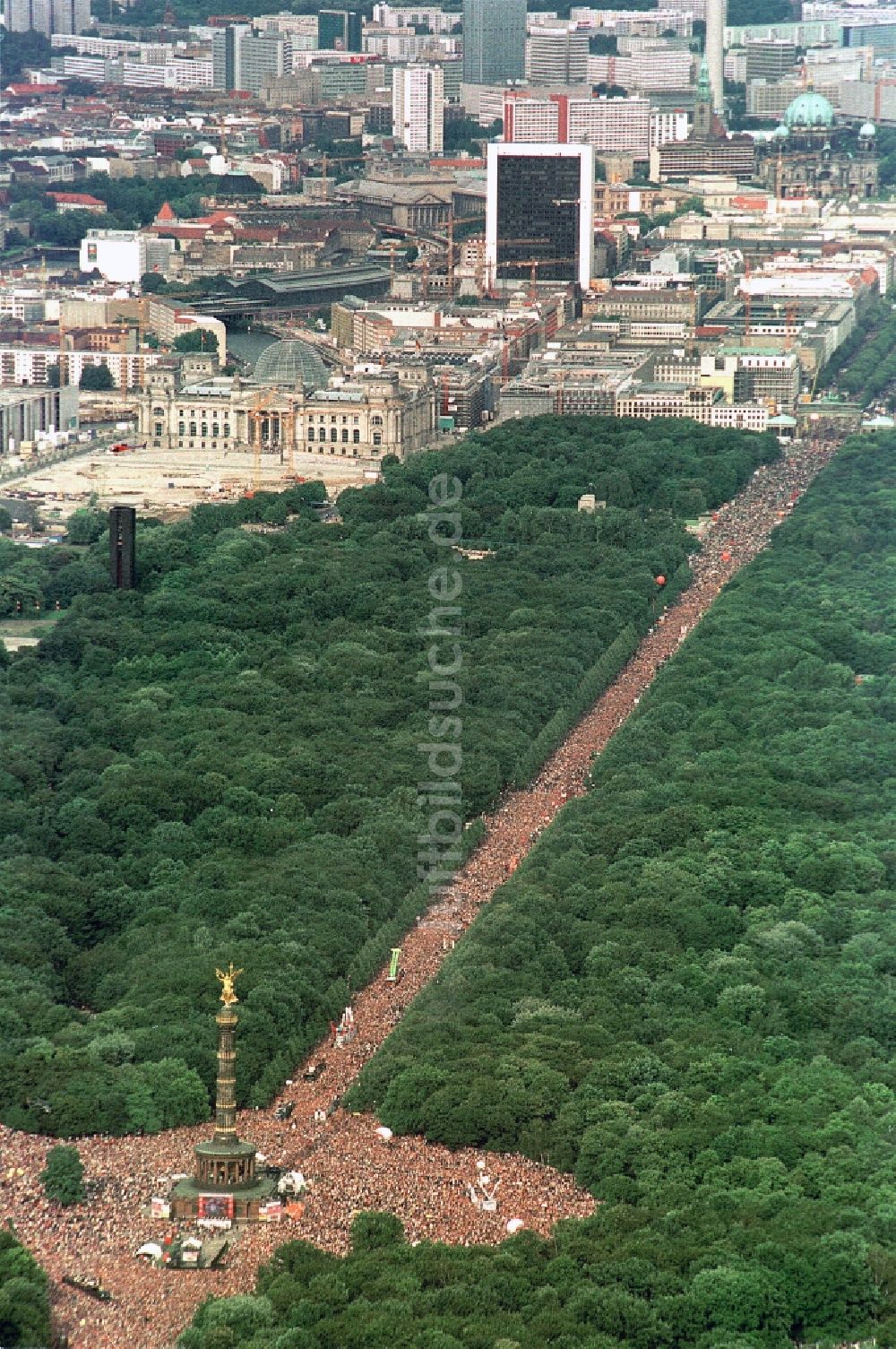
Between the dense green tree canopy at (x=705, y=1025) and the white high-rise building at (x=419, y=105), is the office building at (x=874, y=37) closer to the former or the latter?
the white high-rise building at (x=419, y=105)

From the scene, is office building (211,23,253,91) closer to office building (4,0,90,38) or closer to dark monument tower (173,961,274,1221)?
office building (4,0,90,38)

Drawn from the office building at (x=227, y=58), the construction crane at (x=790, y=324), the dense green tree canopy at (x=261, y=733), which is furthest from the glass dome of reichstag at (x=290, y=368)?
the office building at (x=227, y=58)

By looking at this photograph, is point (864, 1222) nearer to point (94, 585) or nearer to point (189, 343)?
point (94, 585)

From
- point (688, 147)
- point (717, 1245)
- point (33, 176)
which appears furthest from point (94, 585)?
point (688, 147)

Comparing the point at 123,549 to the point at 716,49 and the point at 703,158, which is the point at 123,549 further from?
the point at 716,49

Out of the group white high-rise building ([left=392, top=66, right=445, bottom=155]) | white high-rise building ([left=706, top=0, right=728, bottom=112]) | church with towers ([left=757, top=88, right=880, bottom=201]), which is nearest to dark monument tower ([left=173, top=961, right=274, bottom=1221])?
church with towers ([left=757, top=88, right=880, bottom=201])

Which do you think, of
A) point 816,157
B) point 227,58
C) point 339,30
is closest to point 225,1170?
point 816,157
